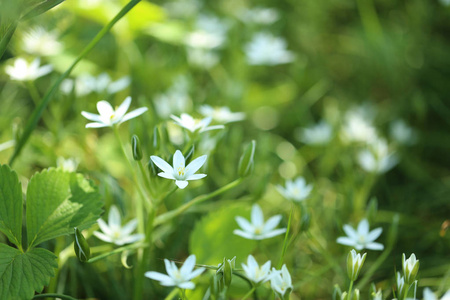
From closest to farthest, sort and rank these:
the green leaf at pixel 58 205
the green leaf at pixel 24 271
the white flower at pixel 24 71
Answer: the green leaf at pixel 24 271, the green leaf at pixel 58 205, the white flower at pixel 24 71

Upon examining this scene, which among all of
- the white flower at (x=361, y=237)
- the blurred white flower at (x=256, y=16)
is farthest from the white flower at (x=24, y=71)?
the blurred white flower at (x=256, y=16)

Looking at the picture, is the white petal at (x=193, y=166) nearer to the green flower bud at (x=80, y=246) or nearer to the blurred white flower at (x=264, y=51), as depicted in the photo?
the green flower bud at (x=80, y=246)

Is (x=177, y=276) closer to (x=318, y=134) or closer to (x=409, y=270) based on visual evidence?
(x=409, y=270)

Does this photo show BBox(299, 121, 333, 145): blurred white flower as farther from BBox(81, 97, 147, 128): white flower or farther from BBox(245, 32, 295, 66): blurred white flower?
BBox(81, 97, 147, 128): white flower

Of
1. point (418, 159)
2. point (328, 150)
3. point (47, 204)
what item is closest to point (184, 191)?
point (47, 204)

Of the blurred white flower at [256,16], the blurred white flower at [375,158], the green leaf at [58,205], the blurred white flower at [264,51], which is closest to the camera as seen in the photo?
the green leaf at [58,205]

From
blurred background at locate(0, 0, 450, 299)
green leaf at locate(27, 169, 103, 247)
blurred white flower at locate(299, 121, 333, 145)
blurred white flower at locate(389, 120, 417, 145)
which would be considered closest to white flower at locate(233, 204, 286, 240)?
blurred background at locate(0, 0, 450, 299)
